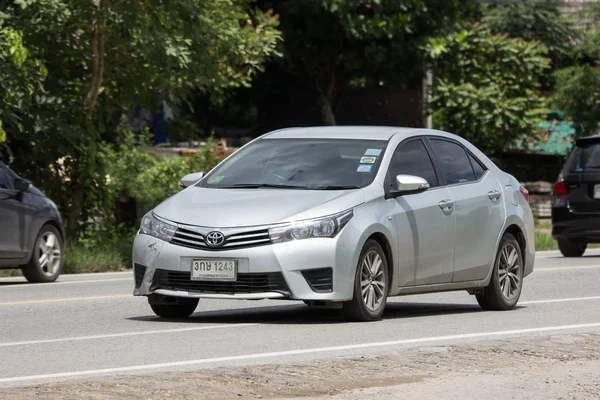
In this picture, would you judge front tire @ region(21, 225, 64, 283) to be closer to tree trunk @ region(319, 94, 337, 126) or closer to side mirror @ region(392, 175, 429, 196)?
side mirror @ region(392, 175, 429, 196)

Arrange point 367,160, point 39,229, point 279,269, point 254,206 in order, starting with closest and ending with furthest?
point 279,269 < point 254,206 < point 367,160 < point 39,229

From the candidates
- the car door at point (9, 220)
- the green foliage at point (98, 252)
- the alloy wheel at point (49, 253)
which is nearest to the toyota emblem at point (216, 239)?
the car door at point (9, 220)

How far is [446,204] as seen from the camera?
12844mm

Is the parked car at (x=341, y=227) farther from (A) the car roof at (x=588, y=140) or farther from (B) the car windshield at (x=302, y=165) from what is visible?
(A) the car roof at (x=588, y=140)

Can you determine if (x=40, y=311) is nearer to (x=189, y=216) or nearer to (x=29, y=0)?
(x=189, y=216)

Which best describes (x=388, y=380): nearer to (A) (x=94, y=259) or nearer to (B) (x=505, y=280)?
(B) (x=505, y=280)

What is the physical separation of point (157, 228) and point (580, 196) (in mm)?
11564

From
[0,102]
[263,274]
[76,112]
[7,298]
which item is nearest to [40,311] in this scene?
[7,298]

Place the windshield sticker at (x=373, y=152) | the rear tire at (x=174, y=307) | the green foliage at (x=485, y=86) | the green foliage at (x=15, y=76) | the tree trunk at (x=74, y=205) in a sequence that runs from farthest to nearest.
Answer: the green foliage at (x=485, y=86) → the tree trunk at (x=74, y=205) → the green foliage at (x=15, y=76) → the windshield sticker at (x=373, y=152) → the rear tire at (x=174, y=307)

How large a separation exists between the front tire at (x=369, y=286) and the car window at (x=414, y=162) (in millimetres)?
957

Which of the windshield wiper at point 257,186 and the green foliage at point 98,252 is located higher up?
the windshield wiper at point 257,186

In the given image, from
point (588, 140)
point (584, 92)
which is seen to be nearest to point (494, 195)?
point (588, 140)

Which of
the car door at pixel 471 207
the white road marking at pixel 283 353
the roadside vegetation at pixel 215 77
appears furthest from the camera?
the roadside vegetation at pixel 215 77

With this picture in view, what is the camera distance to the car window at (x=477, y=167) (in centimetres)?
1376
